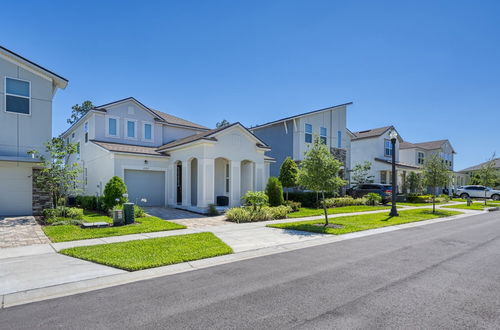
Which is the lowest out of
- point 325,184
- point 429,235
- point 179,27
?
point 429,235

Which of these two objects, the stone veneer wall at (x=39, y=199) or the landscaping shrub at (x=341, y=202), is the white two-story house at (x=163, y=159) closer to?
the stone veneer wall at (x=39, y=199)

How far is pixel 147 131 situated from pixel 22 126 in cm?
862

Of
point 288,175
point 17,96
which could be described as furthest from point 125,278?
point 288,175

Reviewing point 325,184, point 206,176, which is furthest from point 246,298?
point 206,176

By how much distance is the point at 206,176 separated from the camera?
1648 cm

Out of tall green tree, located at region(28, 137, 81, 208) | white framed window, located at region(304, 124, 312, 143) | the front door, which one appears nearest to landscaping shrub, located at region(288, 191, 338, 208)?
white framed window, located at region(304, 124, 312, 143)

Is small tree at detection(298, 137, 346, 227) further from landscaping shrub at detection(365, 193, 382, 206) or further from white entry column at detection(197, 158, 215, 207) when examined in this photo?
landscaping shrub at detection(365, 193, 382, 206)

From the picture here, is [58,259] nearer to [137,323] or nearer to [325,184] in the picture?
[137,323]

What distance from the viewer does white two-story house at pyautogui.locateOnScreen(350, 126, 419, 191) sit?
31.8m

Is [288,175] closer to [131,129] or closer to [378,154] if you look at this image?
[131,129]

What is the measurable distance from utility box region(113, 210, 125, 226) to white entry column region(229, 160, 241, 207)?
7019 millimetres

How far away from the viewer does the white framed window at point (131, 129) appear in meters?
21.4

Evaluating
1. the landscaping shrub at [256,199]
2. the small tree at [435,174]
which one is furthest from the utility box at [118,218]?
the small tree at [435,174]

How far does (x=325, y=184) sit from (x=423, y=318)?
8.37 m
